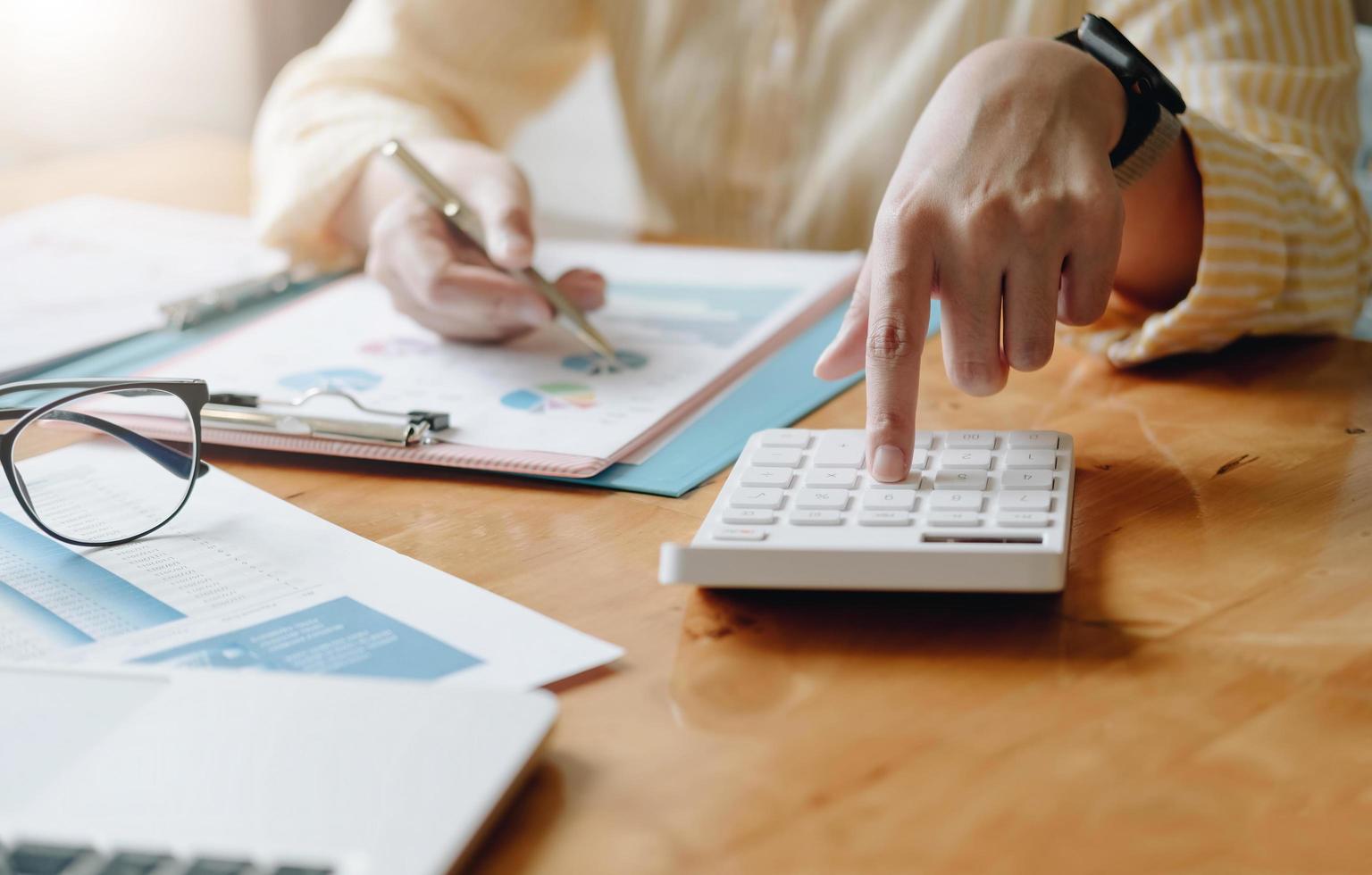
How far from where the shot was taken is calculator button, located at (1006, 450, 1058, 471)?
52 centimetres

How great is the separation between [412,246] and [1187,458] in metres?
0.48

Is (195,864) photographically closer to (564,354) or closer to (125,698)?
(125,698)

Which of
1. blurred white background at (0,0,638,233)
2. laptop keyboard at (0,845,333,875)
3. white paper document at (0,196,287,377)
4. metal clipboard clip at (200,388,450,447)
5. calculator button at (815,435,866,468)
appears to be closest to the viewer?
laptop keyboard at (0,845,333,875)

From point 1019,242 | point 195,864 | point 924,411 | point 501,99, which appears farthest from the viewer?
point 501,99

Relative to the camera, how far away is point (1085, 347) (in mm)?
738

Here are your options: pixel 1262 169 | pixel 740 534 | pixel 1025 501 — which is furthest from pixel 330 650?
pixel 1262 169

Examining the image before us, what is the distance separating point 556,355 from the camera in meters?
0.78

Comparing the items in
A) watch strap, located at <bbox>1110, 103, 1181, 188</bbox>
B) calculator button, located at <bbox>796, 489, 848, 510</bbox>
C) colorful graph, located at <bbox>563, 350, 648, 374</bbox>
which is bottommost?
colorful graph, located at <bbox>563, 350, 648, 374</bbox>

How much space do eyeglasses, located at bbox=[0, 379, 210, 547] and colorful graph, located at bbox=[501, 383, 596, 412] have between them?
163mm

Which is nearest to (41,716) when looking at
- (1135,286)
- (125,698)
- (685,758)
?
(125,698)

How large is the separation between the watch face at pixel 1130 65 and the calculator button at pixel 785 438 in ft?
0.88

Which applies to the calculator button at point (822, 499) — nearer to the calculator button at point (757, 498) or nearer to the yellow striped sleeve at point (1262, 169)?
the calculator button at point (757, 498)

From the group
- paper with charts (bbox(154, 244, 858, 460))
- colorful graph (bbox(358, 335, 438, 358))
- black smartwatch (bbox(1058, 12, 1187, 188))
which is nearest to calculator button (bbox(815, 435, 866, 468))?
paper with charts (bbox(154, 244, 858, 460))

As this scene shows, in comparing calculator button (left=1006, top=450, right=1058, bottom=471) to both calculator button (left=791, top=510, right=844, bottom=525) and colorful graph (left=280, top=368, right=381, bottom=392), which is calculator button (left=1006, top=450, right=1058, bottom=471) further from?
colorful graph (left=280, top=368, right=381, bottom=392)
